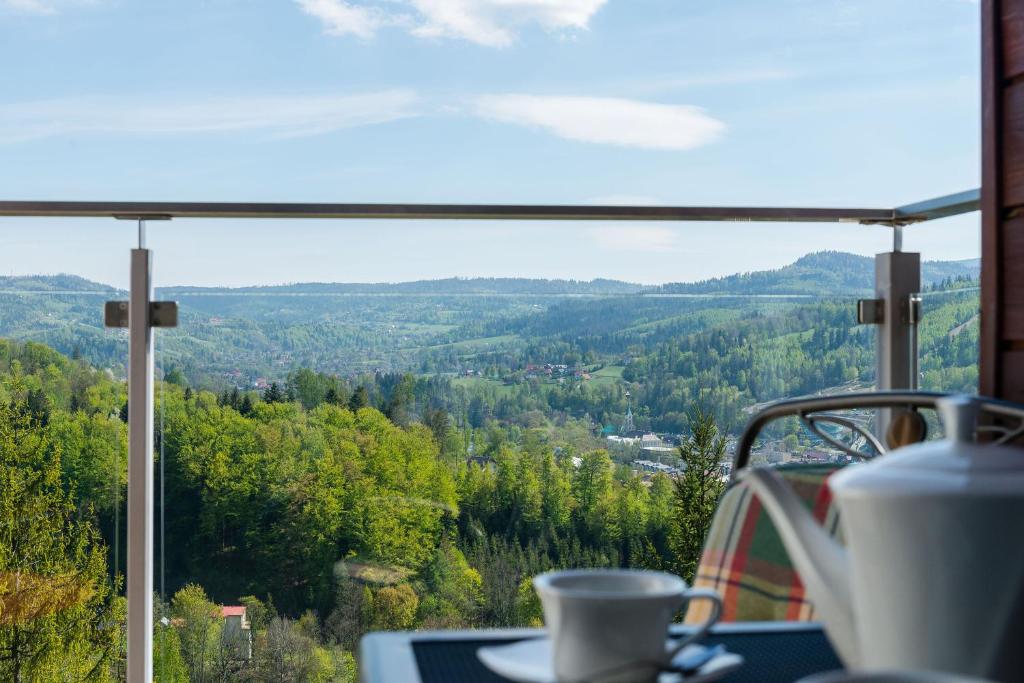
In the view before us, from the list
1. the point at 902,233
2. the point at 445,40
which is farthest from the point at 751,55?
the point at 902,233

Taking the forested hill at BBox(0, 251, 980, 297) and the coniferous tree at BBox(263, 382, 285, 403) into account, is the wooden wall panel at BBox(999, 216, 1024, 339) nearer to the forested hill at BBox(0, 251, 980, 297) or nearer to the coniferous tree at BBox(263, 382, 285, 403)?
the forested hill at BBox(0, 251, 980, 297)

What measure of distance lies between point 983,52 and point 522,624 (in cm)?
134

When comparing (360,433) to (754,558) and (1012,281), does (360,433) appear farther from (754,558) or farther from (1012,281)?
(1012,281)

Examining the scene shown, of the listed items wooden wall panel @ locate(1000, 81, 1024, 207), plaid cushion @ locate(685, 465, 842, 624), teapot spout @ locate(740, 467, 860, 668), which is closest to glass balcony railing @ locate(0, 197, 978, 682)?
wooden wall panel @ locate(1000, 81, 1024, 207)

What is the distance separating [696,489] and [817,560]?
153 cm

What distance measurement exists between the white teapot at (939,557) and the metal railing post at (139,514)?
5.51 ft

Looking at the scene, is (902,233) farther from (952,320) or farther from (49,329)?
(49,329)

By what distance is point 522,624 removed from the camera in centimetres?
209

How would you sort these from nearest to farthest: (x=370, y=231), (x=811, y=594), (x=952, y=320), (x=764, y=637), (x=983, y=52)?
(x=811, y=594), (x=764, y=637), (x=983, y=52), (x=952, y=320), (x=370, y=231)

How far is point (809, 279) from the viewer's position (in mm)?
2240

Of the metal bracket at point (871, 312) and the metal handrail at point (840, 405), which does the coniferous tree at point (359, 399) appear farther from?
the metal bracket at point (871, 312)

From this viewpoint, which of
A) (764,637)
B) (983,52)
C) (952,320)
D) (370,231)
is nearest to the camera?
(764,637)

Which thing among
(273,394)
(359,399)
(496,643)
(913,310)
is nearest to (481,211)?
(359,399)

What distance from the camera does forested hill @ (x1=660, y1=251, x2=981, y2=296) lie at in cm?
222
